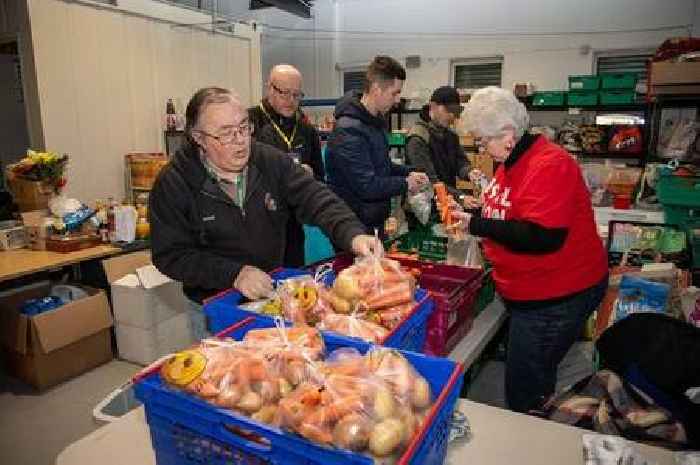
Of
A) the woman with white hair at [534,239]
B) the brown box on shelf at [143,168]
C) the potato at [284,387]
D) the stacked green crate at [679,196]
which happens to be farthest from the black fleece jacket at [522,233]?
the brown box on shelf at [143,168]

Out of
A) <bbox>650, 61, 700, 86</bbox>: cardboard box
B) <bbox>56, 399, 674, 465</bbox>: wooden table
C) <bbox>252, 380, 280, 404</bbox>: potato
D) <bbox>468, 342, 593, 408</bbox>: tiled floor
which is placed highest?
<bbox>650, 61, 700, 86</bbox>: cardboard box

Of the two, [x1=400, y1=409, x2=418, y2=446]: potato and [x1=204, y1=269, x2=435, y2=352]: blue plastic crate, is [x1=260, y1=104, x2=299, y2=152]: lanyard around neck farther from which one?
[x1=400, y1=409, x2=418, y2=446]: potato

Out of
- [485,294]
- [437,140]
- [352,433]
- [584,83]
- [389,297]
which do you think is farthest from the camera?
[584,83]

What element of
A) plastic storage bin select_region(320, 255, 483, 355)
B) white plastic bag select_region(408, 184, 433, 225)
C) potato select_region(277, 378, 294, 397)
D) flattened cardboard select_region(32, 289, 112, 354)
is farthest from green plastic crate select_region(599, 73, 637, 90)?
potato select_region(277, 378, 294, 397)

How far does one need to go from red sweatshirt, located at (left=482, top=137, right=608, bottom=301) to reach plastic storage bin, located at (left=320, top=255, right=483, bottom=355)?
181 millimetres

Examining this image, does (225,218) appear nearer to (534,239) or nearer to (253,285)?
(253,285)

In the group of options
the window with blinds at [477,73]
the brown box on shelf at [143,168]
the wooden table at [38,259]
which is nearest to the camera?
the wooden table at [38,259]

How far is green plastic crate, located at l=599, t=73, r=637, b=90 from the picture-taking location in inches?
189

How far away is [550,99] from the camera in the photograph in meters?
5.19

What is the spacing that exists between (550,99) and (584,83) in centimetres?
35

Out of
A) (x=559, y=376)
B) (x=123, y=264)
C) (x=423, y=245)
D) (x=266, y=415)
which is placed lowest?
(x=559, y=376)

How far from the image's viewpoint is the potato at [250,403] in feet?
2.47

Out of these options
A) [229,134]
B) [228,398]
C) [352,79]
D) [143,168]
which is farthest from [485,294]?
[352,79]

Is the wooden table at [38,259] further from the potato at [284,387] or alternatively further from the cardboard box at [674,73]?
the cardboard box at [674,73]
